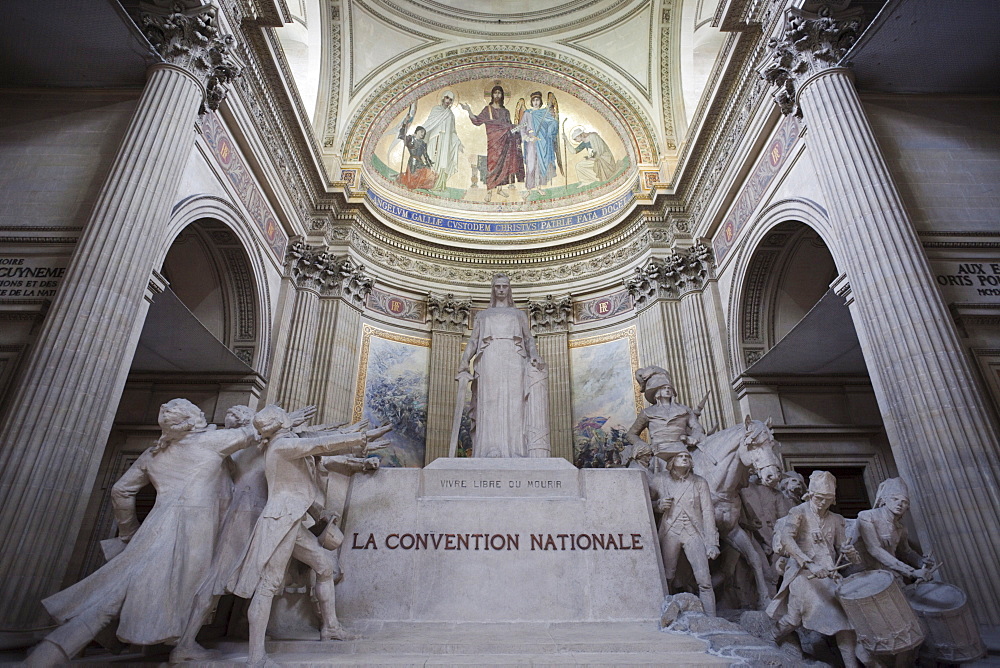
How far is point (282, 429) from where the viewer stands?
421 cm

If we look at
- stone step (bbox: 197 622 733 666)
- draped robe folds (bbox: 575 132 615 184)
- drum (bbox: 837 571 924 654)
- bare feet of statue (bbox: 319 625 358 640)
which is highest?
draped robe folds (bbox: 575 132 615 184)

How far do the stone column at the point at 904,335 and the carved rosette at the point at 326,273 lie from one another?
380 inches

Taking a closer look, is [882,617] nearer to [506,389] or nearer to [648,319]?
[506,389]

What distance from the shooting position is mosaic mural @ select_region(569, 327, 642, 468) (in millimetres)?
13586

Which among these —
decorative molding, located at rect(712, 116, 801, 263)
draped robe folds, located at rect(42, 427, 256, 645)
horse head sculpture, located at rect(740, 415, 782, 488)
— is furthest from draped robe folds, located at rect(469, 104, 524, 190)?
draped robe folds, located at rect(42, 427, 256, 645)

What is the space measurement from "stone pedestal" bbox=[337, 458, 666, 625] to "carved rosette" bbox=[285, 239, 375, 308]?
28.6 feet

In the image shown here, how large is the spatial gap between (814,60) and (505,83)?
1097 centimetres

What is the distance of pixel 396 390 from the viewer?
14047 mm

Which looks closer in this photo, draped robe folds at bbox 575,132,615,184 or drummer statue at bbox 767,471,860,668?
drummer statue at bbox 767,471,860,668

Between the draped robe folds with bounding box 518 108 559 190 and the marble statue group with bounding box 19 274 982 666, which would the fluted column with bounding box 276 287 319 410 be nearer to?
the marble statue group with bounding box 19 274 982 666

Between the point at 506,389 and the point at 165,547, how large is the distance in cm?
325

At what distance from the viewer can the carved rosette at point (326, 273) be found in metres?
12.8

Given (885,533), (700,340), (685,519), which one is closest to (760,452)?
(685,519)

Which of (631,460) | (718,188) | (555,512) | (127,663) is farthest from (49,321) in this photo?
(718,188)
